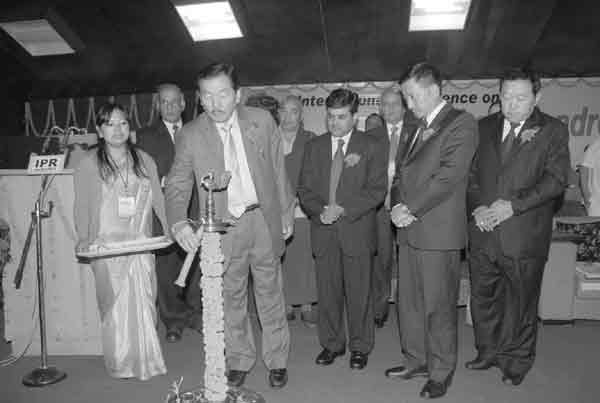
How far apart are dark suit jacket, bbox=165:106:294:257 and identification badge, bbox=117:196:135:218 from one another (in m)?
0.44

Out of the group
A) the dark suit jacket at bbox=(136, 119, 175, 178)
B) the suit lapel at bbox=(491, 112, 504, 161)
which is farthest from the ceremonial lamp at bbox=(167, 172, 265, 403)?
the dark suit jacket at bbox=(136, 119, 175, 178)

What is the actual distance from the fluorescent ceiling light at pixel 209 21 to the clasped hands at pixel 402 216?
13.6 ft

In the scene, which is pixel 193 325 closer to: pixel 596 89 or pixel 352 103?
pixel 352 103

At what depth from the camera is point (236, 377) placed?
9.31 feet

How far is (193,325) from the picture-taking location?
3832 mm

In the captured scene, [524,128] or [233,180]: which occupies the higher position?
[524,128]

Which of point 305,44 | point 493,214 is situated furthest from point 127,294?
point 305,44

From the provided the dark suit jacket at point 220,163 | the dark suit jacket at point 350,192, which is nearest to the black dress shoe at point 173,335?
the dark suit jacket at point 350,192

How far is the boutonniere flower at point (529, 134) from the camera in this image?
8.95 ft

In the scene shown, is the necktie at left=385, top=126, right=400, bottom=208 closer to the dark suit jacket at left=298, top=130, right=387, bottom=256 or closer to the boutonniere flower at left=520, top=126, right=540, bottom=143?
the dark suit jacket at left=298, top=130, right=387, bottom=256

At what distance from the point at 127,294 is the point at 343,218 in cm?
134

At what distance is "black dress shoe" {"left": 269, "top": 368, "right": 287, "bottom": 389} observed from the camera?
2.87m

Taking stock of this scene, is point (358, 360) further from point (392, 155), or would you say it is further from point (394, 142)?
point (394, 142)

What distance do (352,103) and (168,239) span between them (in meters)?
1.35
